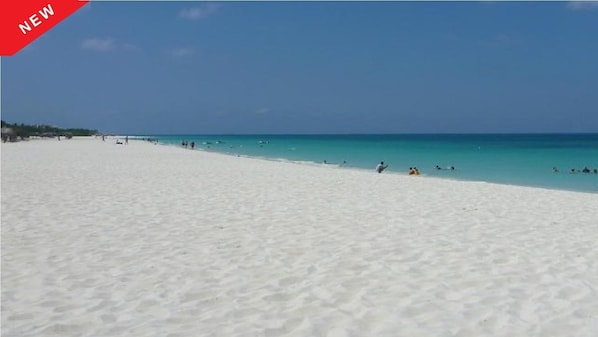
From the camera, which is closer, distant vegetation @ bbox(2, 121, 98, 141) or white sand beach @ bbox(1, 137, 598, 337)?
white sand beach @ bbox(1, 137, 598, 337)

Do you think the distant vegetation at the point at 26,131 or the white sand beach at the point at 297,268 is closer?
the white sand beach at the point at 297,268

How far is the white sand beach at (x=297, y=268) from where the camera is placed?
3920mm

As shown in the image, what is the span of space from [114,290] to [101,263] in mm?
993

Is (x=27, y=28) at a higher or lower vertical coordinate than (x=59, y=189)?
higher

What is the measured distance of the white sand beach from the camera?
3.92m

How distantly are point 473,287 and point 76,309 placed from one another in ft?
11.2

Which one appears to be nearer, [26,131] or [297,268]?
[297,268]

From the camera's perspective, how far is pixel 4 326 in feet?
12.5

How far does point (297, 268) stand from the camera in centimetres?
536

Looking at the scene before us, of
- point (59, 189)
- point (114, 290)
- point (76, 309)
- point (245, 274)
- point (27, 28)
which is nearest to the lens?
point (76, 309)

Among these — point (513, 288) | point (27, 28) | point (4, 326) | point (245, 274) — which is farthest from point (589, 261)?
point (27, 28)

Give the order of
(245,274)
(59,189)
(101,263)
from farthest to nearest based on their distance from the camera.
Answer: (59,189)
(101,263)
(245,274)

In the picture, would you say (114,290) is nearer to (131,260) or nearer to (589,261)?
(131,260)

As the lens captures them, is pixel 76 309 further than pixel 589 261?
No
